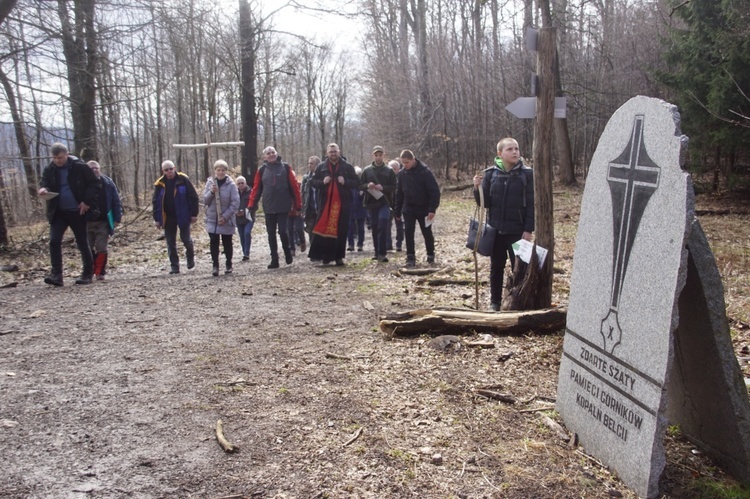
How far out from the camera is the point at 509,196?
6.88 m

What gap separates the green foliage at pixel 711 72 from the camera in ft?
48.2

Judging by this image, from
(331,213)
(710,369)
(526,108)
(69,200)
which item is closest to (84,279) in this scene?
(69,200)

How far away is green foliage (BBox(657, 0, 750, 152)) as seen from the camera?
14703 mm

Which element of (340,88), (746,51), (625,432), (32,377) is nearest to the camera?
(625,432)

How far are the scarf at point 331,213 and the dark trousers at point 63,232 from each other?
3.88 metres

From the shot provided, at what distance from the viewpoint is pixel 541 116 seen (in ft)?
21.6

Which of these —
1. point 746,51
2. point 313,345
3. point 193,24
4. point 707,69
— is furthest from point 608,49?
point 313,345

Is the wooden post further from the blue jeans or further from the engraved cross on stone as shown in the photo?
the blue jeans

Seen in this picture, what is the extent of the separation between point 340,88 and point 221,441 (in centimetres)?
5621

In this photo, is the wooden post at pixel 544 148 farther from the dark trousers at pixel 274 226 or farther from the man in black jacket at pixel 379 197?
the dark trousers at pixel 274 226

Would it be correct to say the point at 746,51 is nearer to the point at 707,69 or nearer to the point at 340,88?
the point at 707,69

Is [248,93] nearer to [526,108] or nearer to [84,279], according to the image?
[84,279]

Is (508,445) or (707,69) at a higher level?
(707,69)

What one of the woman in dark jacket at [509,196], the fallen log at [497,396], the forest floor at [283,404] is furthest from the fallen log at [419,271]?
the fallen log at [497,396]
